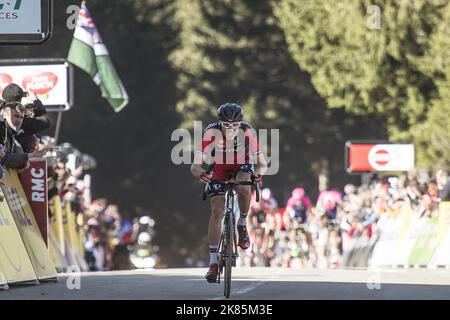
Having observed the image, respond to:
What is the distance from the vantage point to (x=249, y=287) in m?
16.1

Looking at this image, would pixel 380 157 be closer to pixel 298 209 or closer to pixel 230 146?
pixel 298 209

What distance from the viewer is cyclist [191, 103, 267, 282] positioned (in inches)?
595

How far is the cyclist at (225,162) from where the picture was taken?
15.1 meters

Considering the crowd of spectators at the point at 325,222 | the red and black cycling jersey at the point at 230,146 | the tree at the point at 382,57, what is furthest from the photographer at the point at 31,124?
the tree at the point at 382,57

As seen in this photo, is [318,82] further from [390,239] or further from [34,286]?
[34,286]

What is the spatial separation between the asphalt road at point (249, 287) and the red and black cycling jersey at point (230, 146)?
1293 millimetres

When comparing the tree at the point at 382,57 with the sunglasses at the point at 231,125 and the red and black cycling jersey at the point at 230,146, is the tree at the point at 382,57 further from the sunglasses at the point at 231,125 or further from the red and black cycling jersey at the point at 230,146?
the sunglasses at the point at 231,125

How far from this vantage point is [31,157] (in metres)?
16.3

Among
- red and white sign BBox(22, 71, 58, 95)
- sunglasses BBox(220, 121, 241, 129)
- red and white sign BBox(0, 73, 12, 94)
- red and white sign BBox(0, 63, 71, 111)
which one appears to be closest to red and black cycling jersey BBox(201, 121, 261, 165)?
sunglasses BBox(220, 121, 241, 129)

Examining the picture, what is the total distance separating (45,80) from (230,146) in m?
11.6

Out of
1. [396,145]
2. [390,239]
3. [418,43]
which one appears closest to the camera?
[390,239]

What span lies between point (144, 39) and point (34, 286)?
4650 cm

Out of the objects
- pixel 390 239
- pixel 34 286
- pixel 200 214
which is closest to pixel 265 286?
pixel 34 286

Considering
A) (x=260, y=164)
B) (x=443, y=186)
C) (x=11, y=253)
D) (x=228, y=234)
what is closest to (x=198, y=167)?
(x=260, y=164)
